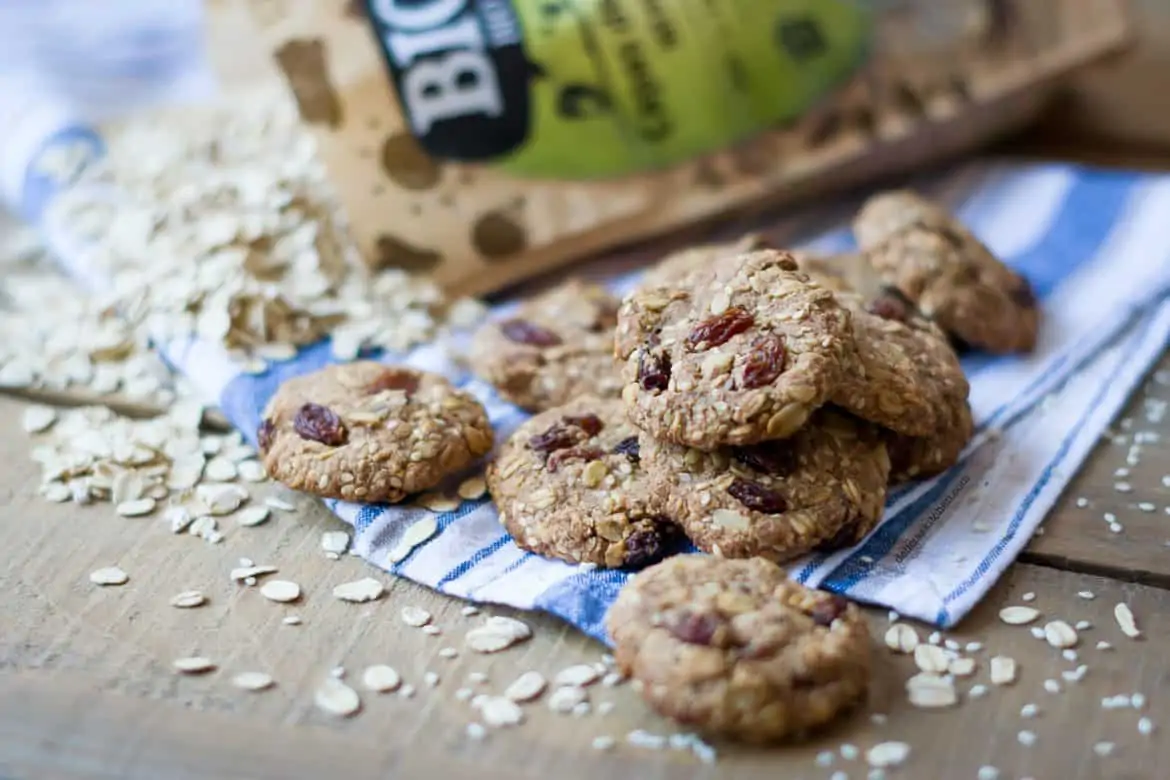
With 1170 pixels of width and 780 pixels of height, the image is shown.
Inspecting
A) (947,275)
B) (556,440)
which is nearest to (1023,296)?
(947,275)

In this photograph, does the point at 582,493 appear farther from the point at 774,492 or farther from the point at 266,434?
the point at 266,434

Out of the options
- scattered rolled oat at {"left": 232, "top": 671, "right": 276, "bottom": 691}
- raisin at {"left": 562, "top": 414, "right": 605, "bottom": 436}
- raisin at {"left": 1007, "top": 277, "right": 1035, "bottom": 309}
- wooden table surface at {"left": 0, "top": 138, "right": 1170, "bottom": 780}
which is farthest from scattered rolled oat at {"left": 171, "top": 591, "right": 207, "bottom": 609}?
raisin at {"left": 1007, "top": 277, "right": 1035, "bottom": 309}

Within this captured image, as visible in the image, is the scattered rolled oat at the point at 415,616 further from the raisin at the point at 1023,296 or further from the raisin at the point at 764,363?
the raisin at the point at 1023,296

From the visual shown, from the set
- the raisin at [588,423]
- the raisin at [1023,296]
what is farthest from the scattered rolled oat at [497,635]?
the raisin at [1023,296]

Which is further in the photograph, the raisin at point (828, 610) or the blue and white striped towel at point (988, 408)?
the blue and white striped towel at point (988, 408)

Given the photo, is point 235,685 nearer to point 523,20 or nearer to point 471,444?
point 471,444

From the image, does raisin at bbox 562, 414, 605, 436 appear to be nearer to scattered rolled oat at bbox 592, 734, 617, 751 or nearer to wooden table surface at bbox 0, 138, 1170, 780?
wooden table surface at bbox 0, 138, 1170, 780
